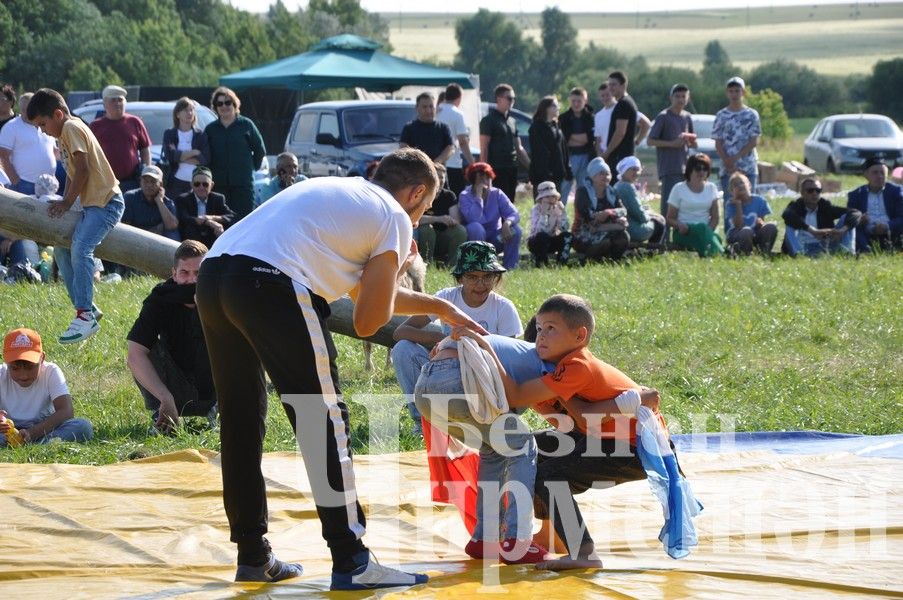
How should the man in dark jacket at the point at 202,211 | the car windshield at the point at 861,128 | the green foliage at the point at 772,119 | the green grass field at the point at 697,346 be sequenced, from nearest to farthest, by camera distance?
the green grass field at the point at 697,346 < the man in dark jacket at the point at 202,211 < the car windshield at the point at 861,128 < the green foliage at the point at 772,119

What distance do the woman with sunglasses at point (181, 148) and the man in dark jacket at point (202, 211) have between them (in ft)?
2.35

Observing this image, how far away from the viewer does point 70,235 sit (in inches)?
328

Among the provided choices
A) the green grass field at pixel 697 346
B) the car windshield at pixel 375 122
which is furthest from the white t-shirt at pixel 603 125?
the car windshield at pixel 375 122

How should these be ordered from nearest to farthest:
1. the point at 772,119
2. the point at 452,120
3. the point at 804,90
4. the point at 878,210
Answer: the point at 878,210, the point at 452,120, the point at 772,119, the point at 804,90

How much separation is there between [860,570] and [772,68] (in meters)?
57.7

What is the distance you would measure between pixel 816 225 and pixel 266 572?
32.7 ft

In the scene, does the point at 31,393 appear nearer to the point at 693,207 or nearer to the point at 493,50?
the point at 693,207

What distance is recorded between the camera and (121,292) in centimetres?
1087

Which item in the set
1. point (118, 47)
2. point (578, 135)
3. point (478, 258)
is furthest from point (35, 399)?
point (118, 47)

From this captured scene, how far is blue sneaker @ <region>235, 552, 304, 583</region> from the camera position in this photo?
4305 mm

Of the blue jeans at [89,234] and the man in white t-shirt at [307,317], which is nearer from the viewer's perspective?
the man in white t-shirt at [307,317]

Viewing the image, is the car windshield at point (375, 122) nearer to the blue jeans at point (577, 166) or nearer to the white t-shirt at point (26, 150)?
the blue jeans at point (577, 166)

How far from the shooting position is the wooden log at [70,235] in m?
8.04

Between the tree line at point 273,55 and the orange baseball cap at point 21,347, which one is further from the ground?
the tree line at point 273,55
